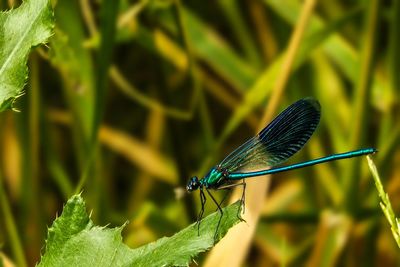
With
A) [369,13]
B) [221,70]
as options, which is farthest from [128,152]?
[369,13]

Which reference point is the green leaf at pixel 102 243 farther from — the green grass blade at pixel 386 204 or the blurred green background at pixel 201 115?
the blurred green background at pixel 201 115

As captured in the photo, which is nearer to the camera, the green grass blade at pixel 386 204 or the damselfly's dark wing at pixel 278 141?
the green grass blade at pixel 386 204

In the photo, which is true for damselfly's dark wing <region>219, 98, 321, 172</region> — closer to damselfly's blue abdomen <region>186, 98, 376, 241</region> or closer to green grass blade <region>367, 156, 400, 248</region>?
damselfly's blue abdomen <region>186, 98, 376, 241</region>

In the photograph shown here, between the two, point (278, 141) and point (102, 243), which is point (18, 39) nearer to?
point (102, 243)

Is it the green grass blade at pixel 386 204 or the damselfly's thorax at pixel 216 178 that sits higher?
the damselfly's thorax at pixel 216 178

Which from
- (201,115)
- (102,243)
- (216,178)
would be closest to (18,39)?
(102,243)

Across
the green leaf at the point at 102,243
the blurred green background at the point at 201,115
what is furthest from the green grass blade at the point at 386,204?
the blurred green background at the point at 201,115

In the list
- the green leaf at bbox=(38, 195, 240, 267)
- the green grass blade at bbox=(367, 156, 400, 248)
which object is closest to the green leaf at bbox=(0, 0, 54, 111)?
the green leaf at bbox=(38, 195, 240, 267)
